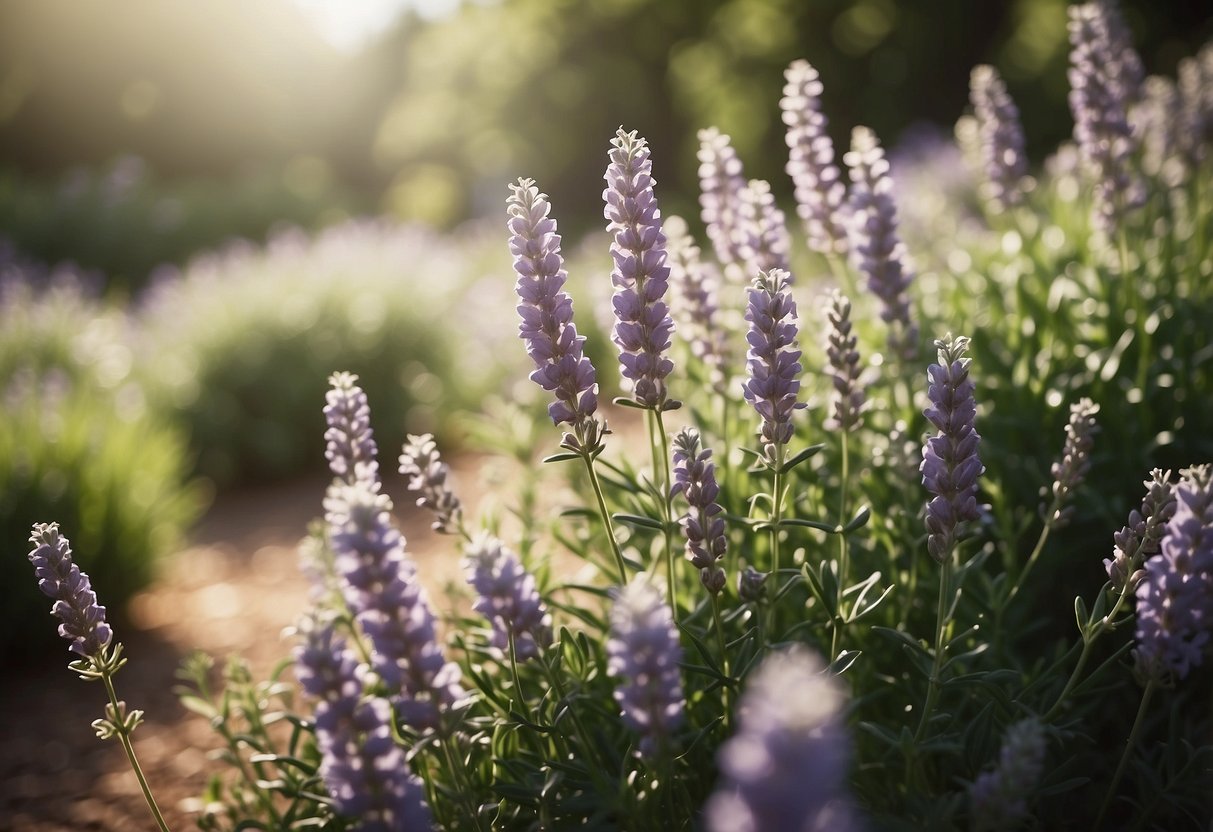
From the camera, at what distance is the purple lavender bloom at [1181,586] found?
1.50m

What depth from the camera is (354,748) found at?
4.66ft

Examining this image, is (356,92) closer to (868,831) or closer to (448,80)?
(448,80)

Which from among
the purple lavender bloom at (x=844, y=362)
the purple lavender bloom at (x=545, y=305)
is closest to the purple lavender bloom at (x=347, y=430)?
the purple lavender bloom at (x=545, y=305)

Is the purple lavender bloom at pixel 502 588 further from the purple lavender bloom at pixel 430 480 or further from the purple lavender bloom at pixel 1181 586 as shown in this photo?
the purple lavender bloom at pixel 1181 586

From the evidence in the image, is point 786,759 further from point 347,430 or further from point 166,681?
point 166,681

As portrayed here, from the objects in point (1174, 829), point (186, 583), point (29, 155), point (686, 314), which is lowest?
point (1174, 829)

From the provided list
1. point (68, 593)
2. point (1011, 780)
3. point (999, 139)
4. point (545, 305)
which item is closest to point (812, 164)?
point (999, 139)

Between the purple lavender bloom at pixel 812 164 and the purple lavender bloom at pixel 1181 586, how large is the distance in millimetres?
1441

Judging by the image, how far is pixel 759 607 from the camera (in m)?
→ 1.98

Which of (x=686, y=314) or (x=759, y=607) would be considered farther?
(x=686, y=314)

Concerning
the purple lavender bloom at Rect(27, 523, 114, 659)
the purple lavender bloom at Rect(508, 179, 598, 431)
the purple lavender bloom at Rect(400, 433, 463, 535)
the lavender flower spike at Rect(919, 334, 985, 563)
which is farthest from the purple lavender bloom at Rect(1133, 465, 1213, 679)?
the purple lavender bloom at Rect(27, 523, 114, 659)

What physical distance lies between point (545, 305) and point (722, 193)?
121 centimetres

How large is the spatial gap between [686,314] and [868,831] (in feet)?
4.48

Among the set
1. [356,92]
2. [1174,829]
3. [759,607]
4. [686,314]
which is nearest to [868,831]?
[759,607]
